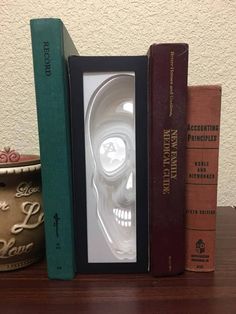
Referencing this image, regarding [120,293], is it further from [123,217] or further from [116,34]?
[116,34]

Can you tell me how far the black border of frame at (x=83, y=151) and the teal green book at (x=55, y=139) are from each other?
1cm

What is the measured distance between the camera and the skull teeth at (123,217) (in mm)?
418

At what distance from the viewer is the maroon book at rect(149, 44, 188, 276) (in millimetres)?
368

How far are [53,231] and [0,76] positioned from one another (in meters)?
0.41

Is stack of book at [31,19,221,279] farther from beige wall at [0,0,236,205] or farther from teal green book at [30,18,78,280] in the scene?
beige wall at [0,0,236,205]

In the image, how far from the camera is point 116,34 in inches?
25.7

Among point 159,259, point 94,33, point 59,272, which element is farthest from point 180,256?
point 94,33

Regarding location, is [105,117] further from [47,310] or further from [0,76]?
[0,76]

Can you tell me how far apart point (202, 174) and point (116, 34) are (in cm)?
39

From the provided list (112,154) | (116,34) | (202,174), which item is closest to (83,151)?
(112,154)

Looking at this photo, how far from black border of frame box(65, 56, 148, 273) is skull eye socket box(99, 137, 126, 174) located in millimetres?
22

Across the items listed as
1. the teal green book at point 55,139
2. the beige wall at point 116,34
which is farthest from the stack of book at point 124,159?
the beige wall at point 116,34

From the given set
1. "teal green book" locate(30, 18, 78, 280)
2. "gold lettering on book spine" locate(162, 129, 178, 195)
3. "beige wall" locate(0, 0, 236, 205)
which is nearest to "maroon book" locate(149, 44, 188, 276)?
"gold lettering on book spine" locate(162, 129, 178, 195)

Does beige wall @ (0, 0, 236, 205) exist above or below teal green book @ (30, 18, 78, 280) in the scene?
above
